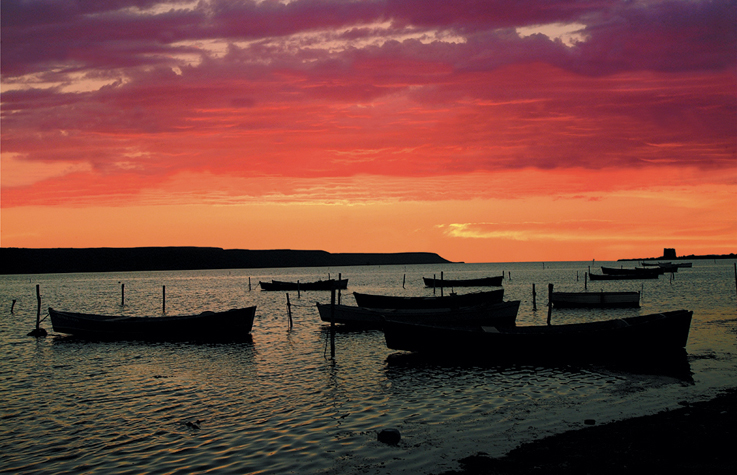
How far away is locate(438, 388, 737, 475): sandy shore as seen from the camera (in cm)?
939

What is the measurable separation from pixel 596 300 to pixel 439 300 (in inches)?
735

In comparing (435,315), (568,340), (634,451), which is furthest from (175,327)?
(634,451)

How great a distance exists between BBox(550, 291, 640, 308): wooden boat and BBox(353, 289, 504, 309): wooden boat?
37.5ft

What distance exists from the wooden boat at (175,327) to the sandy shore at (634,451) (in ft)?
74.7

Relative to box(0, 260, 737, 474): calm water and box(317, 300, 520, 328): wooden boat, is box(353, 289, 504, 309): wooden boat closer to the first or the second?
box(317, 300, 520, 328): wooden boat

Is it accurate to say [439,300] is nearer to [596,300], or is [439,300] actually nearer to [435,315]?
[435,315]

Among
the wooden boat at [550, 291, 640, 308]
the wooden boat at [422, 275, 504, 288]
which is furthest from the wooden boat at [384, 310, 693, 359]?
the wooden boat at [422, 275, 504, 288]

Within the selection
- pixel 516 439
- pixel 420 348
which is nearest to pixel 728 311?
pixel 420 348

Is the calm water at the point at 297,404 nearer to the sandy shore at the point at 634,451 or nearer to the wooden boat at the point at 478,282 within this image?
the sandy shore at the point at 634,451

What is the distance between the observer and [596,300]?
48.9 metres

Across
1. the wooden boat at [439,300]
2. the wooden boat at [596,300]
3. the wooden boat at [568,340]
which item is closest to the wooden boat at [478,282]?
the wooden boat at [596,300]

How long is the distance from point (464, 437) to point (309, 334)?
21479mm

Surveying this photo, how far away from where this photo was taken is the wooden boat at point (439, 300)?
122 feet

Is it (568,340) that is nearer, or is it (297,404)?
(297,404)
